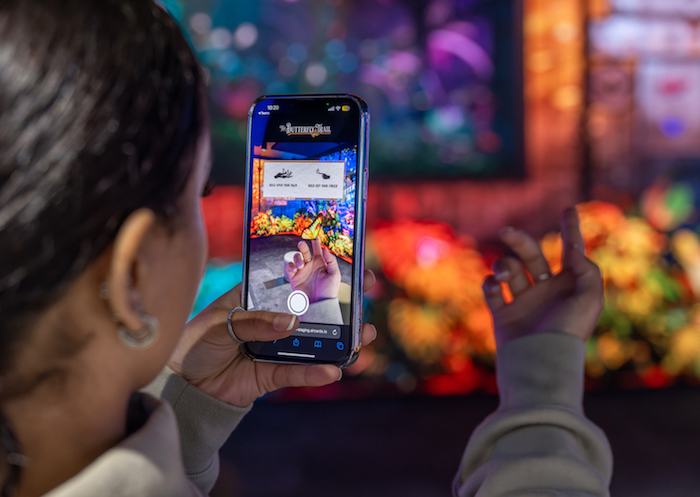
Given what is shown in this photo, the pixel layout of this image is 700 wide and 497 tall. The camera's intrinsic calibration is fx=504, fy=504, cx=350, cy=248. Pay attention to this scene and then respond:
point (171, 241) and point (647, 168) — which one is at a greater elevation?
point (647, 168)

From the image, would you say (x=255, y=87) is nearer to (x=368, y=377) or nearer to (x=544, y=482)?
(x=368, y=377)

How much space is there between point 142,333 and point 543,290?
1.95 feet

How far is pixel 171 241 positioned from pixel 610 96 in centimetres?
208

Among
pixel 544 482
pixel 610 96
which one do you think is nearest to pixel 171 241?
pixel 544 482

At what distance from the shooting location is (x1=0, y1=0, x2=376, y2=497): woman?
31 cm

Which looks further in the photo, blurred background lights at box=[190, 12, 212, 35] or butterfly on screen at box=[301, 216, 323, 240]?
blurred background lights at box=[190, 12, 212, 35]

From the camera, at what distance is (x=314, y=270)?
0.68 meters

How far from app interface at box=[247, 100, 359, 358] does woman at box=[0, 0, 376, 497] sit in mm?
258

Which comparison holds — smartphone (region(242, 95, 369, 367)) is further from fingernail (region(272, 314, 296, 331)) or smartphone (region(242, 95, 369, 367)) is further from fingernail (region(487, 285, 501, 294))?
fingernail (region(487, 285, 501, 294))

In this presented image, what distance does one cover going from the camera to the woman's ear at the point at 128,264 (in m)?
0.34

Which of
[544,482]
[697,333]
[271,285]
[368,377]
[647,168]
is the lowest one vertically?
[368,377]

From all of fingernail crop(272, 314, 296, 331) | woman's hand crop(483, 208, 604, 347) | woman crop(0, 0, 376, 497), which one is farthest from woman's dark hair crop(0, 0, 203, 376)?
woman's hand crop(483, 208, 604, 347)

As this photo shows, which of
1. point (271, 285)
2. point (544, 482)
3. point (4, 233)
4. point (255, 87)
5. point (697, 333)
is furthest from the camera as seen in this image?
point (697, 333)

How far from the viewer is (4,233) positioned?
31 cm
